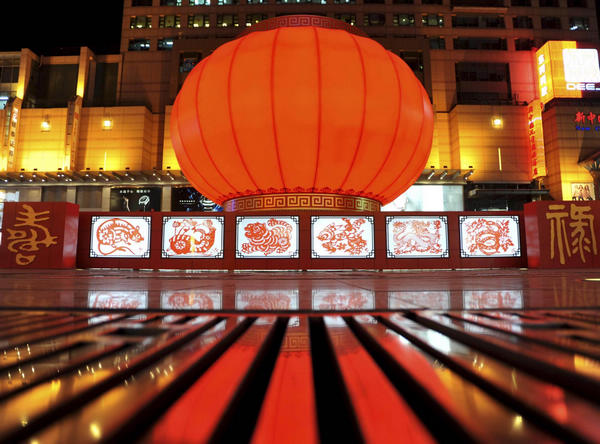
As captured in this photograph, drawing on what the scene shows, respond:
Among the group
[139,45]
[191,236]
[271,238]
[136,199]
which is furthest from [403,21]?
[191,236]

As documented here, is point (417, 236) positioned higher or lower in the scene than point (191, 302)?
higher

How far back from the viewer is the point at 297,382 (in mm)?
370

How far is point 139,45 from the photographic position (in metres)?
17.5

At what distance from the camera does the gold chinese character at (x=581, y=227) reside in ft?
19.4

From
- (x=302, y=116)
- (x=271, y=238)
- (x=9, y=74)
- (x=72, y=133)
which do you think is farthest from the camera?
(x=9, y=74)

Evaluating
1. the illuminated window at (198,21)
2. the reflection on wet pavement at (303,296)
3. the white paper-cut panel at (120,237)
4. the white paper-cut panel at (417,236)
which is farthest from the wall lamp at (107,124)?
the reflection on wet pavement at (303,296)

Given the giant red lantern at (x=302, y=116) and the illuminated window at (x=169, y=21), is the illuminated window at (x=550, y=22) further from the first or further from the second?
the illuminated window at (x=169, y=21)

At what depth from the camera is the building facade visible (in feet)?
46.2

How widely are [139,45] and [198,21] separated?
3.07m

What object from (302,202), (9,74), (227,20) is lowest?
(302,202)

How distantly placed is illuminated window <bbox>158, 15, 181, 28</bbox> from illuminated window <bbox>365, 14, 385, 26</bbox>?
9.09 metres

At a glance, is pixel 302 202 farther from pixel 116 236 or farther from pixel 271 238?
pixel 116 236

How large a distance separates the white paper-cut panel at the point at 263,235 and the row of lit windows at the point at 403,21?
15073mm

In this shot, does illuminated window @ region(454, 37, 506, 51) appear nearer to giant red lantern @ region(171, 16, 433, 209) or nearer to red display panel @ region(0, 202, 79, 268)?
giant red lantern @ region(171, 16, 433, 209)
